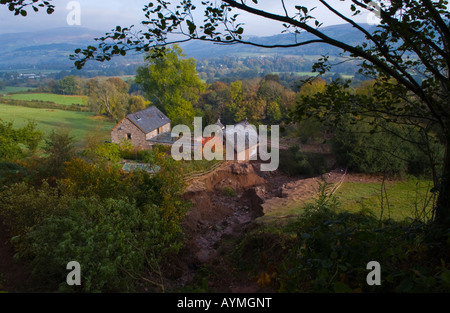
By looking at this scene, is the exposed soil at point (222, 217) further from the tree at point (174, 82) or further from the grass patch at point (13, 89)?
the grass patch at point (13, 89)

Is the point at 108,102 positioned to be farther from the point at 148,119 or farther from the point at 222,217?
the point at 222,217

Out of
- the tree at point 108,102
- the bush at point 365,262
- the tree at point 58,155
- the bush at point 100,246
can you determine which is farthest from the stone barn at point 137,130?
the bush at point 365,262

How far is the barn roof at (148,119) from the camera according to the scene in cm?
2505

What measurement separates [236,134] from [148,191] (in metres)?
14.8

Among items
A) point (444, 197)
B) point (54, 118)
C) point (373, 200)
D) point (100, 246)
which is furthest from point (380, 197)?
point (54, 118)

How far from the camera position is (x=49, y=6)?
3.04 m

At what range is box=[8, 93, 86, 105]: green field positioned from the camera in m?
45.2

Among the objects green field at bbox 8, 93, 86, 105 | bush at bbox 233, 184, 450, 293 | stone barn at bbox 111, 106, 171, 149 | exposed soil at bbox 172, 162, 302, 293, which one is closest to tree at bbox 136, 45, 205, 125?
stone barn at bbox 111, 106, 171, 149

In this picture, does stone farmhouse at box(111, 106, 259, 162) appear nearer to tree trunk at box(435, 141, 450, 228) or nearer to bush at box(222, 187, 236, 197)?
bush at box(222, 187, 236, 197)

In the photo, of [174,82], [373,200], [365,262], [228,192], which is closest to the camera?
[365,262]

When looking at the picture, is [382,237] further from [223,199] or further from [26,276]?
[223,199]

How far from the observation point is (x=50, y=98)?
4828cm

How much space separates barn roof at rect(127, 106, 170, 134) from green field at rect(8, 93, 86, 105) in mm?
23527

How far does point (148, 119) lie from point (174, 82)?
4181 millimetres
